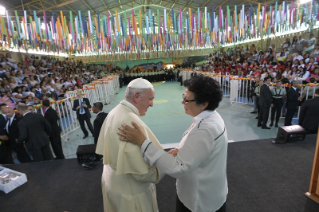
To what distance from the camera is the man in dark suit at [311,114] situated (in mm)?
3734

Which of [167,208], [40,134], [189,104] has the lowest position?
[167,208]

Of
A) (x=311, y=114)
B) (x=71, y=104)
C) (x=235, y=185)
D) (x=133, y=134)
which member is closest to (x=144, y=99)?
(x=133, y=134)

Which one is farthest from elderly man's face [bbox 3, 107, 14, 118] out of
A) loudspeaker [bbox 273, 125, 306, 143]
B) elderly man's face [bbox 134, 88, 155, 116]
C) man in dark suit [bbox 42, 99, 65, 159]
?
loudspeaker [bbox 273, 125, 306, 143]

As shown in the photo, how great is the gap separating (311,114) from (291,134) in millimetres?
737

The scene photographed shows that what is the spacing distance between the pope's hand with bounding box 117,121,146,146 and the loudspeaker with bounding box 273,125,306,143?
12.9 feet

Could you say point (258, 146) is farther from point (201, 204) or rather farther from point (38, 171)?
point (38, 171)

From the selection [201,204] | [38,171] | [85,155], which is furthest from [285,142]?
[38,171]

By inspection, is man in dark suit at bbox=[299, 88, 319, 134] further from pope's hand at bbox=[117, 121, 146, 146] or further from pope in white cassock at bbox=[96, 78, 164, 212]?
pope's hand at bbox=[117, 121, 146, 146]

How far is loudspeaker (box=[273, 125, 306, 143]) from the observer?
12.1 feet

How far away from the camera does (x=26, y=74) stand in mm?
9172

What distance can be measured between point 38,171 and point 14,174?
387mm

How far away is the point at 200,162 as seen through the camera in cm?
Answer: 111

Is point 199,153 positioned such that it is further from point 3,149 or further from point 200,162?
point 3,149

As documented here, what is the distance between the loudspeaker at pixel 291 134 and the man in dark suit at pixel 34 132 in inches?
210
